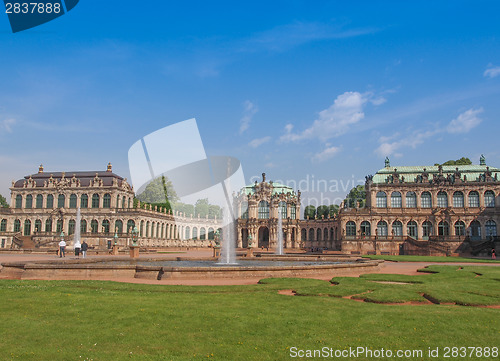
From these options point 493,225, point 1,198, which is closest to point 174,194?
point 1,198

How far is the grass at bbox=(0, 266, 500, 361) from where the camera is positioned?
1015cm

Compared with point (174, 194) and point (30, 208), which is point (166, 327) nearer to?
point (30, 208)

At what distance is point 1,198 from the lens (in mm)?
127125

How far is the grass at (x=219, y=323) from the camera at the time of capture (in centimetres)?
1015

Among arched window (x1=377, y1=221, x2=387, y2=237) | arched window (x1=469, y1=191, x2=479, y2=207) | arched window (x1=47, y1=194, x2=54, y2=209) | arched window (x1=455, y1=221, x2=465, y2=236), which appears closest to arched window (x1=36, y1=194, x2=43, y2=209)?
arched window (x1=47, y1=194, x2=54, y2=209)

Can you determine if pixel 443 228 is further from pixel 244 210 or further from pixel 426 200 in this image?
pixel 244 210

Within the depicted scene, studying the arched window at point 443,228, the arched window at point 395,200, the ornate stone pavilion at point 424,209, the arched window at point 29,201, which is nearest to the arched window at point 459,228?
the ornate stone pavilion at point 424,209

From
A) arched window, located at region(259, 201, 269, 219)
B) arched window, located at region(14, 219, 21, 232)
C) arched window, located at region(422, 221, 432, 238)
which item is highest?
arched window, located at region(259, 201, 269, 219)

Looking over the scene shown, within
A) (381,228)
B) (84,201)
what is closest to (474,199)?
Result: (381,228)

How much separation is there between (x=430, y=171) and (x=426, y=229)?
1265cm

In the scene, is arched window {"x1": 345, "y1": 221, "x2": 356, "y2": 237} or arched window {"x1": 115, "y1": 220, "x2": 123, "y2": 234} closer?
arched window {"x1": 345, "y1": 221, "x2": 356, "y2": 237}

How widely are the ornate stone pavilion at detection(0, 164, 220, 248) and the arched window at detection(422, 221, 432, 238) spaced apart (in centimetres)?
5582

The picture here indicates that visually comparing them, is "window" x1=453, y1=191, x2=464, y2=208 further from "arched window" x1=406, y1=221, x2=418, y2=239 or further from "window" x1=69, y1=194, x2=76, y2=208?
"window" x1=69, y1=194, x2=76, y2=208

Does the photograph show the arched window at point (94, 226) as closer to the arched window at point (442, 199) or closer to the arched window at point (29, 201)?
the arched window at point (29, 201)
